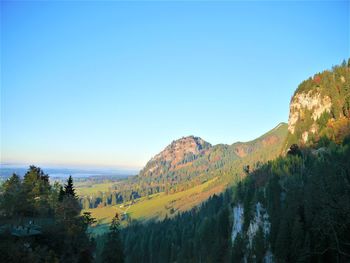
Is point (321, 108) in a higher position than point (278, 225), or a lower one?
higher

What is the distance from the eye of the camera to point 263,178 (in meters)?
121

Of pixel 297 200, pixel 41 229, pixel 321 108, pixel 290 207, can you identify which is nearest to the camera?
pixel 41 229

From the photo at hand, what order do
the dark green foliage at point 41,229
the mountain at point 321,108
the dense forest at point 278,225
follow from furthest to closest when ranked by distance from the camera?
the mountain at point 321,108, the dense forest at point 278,225, the dark green foliage at point 41,229

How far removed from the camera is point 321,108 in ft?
502

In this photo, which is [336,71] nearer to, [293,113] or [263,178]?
[293,113]

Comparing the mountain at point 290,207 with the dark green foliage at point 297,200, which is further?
the mountain at point 290,207

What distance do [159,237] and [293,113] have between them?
10422 cm

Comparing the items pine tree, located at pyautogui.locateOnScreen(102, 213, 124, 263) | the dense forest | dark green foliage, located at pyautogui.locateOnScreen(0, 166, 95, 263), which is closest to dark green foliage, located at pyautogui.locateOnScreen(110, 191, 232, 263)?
the dense forest

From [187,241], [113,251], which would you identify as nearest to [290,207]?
[113,251]

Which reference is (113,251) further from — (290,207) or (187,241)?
(187,241)

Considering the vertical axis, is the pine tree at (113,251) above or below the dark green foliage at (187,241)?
above

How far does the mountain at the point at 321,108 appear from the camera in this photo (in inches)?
5032

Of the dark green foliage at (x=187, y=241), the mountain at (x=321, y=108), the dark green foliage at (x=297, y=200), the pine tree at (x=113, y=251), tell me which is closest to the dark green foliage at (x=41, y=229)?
the pine tree at (x=113, y=251)

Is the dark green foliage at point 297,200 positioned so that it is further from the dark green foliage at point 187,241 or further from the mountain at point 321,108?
the dark green foliage at point 187,241
